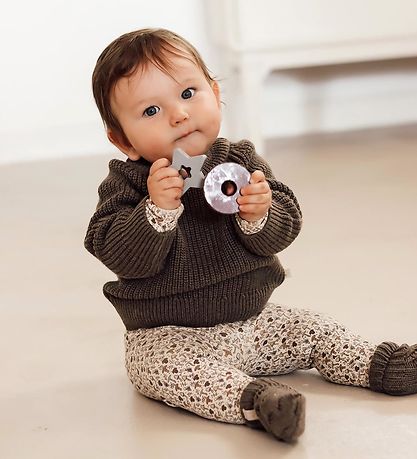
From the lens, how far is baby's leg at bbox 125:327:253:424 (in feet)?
3.13

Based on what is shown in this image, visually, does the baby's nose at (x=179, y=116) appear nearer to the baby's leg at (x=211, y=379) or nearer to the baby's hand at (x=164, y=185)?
the baby's hand at (x=164, y=185)

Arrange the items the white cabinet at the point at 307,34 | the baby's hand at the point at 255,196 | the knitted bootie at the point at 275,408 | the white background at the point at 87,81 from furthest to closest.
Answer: the white background at the point at 87,81 < the white cabinet at the point at 307,34 < the baby's hand at the point at 255,196 < the knitted bootie at the point at 275,408

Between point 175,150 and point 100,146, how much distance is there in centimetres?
191

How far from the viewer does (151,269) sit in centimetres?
102

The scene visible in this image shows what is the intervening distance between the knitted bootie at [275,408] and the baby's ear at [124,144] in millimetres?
287

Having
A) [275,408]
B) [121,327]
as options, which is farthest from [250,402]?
[121,327]

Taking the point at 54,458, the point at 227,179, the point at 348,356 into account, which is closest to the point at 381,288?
the point at 348,356

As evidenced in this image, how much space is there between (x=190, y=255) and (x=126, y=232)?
0.08 meters

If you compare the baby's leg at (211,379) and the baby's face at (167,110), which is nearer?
the baby's leg at (211,379)

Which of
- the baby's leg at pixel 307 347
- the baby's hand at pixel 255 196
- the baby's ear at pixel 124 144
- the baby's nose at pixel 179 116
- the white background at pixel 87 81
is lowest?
the baby's leg at pixel 307 347

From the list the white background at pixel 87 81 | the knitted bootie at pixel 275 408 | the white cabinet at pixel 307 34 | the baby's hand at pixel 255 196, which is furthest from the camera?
the white background at pixel 87 81

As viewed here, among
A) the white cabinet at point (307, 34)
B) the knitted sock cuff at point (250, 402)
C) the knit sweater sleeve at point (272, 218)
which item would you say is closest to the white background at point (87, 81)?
the white cabinet at point (307, 34)

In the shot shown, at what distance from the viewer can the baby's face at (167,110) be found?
1014 millimetres

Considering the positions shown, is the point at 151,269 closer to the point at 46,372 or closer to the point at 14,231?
the point at 46,372
